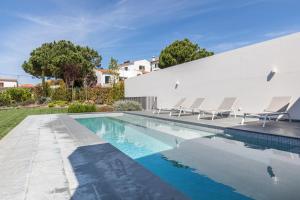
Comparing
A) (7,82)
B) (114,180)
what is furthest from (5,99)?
(7,82)

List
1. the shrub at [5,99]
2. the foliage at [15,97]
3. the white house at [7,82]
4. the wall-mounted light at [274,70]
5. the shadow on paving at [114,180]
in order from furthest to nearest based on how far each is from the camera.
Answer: the white house at [7,82] < the foliage at [15,97] < the shrub at [5,99] < the wall-mounted light at [274,70] < the shadow on paving at [114,180]

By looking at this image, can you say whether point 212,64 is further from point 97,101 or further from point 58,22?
point 97,101

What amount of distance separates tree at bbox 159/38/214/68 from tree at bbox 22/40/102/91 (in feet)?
33.9

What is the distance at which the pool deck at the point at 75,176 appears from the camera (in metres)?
2.63

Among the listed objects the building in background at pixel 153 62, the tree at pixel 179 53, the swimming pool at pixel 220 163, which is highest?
the building in background at pixel 153 62

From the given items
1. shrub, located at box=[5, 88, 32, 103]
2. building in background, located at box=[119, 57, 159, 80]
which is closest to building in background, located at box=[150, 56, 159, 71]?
building in background, located at box=[119, 57, 159, 80]

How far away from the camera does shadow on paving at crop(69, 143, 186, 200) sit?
256cm

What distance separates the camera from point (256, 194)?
3.13 metres

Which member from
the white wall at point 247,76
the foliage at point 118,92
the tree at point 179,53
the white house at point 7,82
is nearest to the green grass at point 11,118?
the foliage at point 118,92

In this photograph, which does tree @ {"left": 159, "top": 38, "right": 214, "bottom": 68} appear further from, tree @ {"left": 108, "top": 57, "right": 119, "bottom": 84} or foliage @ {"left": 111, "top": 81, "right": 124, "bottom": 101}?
foliage @ {"left": 111, "top": 81, "right": 124, "bottom": 101}

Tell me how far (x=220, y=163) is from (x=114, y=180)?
7.74 ft

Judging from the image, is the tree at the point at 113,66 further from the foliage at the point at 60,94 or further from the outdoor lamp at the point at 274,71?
the outdoor lamp at the point at 274,71

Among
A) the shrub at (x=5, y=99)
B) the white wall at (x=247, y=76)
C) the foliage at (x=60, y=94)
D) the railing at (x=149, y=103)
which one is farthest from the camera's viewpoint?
the foliage at (x=60, y=94)

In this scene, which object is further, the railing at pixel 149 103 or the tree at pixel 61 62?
the tree at pixel 61 62
